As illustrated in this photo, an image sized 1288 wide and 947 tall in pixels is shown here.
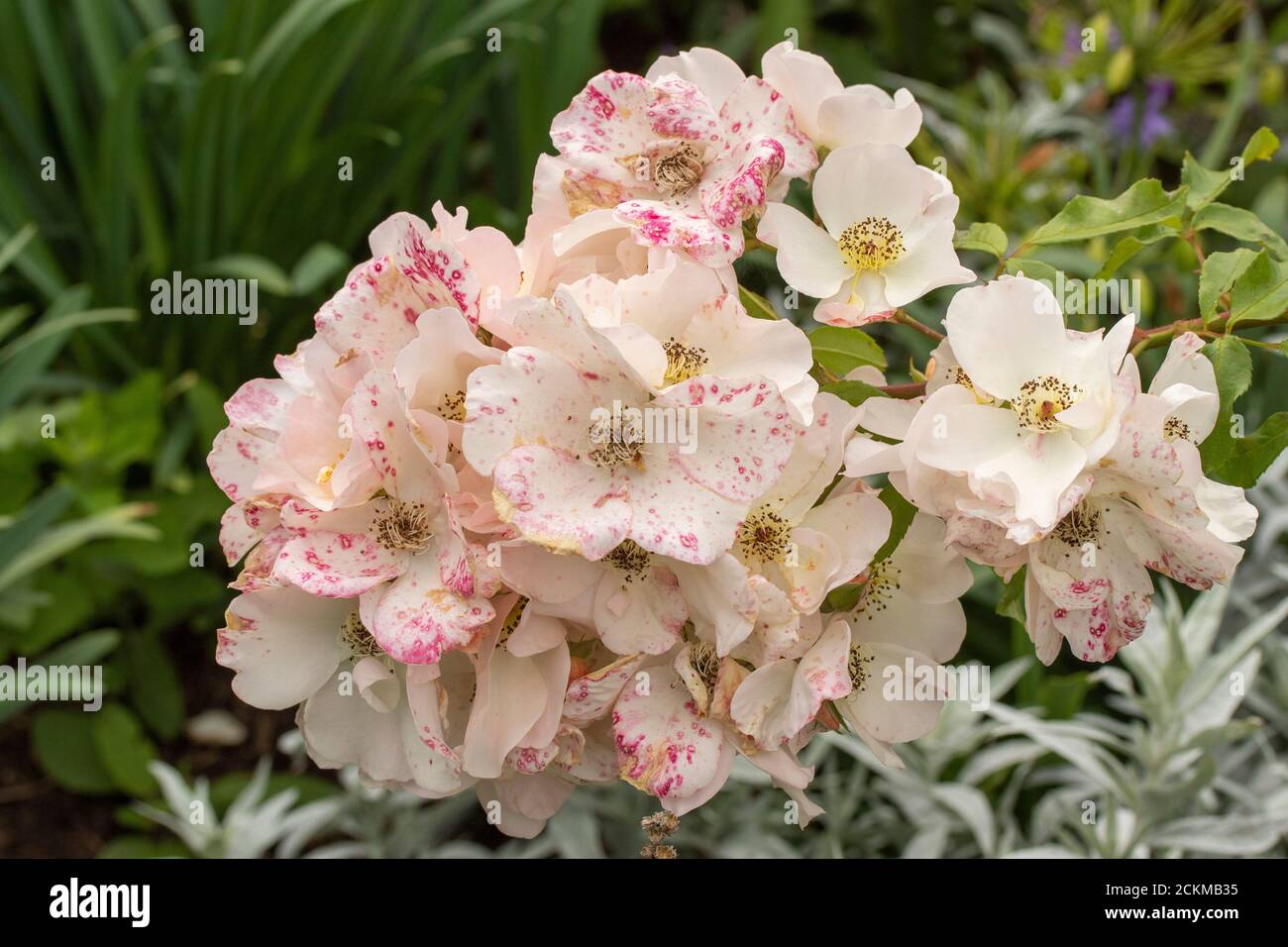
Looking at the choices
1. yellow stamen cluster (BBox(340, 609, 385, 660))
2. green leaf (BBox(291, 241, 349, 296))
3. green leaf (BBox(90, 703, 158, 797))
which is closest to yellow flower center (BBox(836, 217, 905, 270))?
yellow stamen cluster (BBox(340, 609, 385, 660))

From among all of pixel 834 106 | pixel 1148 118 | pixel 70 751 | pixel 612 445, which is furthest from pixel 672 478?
pixel 1148 118

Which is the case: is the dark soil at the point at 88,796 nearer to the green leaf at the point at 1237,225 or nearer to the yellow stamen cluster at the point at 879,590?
the yellow stamen cluster at the point at 879,590

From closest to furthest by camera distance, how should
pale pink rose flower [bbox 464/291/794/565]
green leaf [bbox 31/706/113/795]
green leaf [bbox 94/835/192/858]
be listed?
1. pale pink rose flower [bbox 464/291/794/565]
2. green leaf [bbox 94/835/192/858]
3. green leaf [bbox 31/706/113/795]

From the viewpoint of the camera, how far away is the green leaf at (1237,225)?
744mm

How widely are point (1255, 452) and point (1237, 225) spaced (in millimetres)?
153

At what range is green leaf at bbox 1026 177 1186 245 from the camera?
2.41 feet

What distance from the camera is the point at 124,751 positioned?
170 centimetres

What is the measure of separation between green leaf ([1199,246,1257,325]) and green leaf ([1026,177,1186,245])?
0.15 feet

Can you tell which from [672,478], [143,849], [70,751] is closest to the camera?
[672,478]

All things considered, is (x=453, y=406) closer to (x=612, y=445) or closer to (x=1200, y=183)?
(x=612, y=445)

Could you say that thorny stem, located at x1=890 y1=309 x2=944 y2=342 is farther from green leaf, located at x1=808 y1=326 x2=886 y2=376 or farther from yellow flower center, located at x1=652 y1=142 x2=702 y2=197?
yellow flower center, located at x1=652 y1=142 x2=702 y2=197
